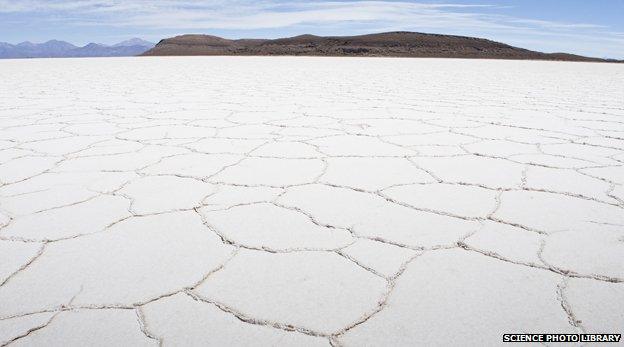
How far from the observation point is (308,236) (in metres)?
1.12

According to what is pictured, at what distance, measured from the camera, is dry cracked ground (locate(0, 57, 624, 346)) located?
80 cm

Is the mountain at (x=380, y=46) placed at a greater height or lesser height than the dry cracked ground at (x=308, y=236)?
greater

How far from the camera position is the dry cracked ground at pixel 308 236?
80 centimetres

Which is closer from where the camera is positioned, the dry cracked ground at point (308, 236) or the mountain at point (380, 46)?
the dry cracked ground at point (308, 236)

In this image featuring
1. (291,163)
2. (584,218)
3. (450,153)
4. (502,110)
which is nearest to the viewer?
(584,218)

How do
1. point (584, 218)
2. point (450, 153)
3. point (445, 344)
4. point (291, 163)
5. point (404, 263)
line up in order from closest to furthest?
point (445, 344)
point (404, 263)
point (584, 218)
point (291, 163)
point (450, 153)

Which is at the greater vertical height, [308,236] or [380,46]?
[380,46]

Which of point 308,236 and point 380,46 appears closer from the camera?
point 308,236

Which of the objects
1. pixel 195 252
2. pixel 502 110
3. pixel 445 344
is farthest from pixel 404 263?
pixel 502 110

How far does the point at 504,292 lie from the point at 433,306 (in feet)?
0.53

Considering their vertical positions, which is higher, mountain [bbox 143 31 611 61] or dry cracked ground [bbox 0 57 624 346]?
mountain [bbox 143 31 611 61]

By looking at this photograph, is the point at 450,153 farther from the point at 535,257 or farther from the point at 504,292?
the point at 504,292

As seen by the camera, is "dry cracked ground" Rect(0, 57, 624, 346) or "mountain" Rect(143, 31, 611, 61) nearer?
"dry cracked ground" Rect(0, 57, 624, 346)

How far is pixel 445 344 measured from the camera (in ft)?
2.43
